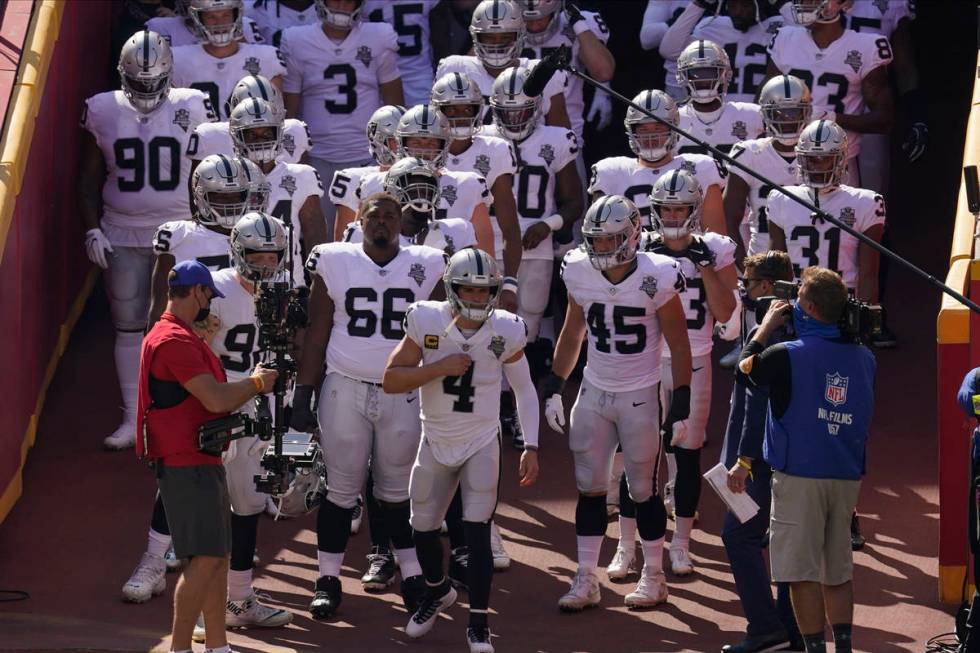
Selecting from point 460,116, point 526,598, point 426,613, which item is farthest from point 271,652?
point 460,116

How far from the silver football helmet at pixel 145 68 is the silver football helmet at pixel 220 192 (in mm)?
1550

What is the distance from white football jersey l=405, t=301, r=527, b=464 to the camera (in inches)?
325

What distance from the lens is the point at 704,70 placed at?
431 inches

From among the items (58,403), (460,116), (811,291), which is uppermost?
(460,116)

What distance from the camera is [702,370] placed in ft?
31.1

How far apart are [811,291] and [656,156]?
278cm

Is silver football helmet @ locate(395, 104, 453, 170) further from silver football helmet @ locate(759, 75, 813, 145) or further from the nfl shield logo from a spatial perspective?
the nfl shield logo

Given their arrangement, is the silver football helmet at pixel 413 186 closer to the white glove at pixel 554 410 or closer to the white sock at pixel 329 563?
the white glove at pixel 554 410

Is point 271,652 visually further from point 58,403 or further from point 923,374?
point 923,374

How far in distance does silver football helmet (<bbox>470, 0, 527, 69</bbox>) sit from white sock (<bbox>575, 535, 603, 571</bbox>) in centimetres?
342

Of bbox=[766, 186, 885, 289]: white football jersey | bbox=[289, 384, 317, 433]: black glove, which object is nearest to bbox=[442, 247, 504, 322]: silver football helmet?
Result: bbox=[289, 384, 317, 433]: black glove

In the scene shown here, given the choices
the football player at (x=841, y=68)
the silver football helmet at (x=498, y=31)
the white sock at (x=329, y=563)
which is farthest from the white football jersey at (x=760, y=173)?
the white sock at (x=329, y=563)

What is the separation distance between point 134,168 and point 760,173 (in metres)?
3.50

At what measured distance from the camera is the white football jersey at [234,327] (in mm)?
8531
